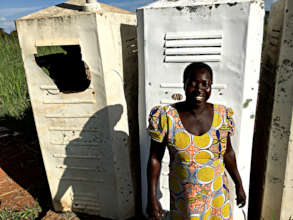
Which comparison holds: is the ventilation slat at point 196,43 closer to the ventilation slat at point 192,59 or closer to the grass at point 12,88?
the ventilation slat at point 192,59

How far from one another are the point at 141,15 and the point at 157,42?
0.86ft

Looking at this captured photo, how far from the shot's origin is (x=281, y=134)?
2.17 metres

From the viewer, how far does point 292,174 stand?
2.19 m

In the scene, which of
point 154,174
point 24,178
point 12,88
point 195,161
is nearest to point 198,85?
point 195,161

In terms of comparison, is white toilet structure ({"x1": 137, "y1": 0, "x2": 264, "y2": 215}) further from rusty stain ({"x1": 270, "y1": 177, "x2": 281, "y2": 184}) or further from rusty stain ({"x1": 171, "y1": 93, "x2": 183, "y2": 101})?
rusty stain ({"x1": 270, "y1": 177, "x2": 281, "y2": 184})

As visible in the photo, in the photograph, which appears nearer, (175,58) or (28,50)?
(175,58)

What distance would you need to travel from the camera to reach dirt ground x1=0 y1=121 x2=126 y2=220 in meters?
Answer: 3.32

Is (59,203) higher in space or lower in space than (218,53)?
lower

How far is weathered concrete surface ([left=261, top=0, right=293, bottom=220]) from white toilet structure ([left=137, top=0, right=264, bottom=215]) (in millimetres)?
169

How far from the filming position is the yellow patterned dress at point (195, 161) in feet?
5.00

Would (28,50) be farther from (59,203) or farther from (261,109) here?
(261,109)

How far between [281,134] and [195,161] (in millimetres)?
1033

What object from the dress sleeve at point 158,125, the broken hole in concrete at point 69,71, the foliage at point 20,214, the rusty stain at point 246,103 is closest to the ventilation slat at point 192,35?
Answer: the rusty stain at point 246,103

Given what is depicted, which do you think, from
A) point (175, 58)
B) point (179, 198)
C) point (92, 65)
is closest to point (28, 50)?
point (92, 65)
